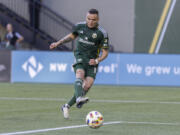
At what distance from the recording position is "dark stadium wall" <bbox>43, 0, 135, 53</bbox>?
1141 inches

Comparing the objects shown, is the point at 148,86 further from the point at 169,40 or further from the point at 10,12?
the point at 10,12

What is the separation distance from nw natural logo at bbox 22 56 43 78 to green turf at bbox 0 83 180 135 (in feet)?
4.04

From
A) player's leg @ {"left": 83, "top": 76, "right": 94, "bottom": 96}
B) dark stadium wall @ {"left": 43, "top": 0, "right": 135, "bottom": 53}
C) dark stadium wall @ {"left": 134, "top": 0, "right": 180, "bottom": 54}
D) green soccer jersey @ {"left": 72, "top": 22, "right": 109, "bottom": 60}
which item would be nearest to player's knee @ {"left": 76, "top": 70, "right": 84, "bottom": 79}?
player's leg @ {"left": 83, "top": 76, "right": 94, "bottom": 96}

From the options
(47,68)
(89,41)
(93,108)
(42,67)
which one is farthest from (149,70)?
(89,41)

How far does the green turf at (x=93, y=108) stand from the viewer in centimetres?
998

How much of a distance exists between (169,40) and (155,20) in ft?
3.86

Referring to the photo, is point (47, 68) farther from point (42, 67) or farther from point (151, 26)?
point (151, 26)

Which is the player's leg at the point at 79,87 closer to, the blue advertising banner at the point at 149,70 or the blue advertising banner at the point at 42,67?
the blue advertising banner at the point at 149,70

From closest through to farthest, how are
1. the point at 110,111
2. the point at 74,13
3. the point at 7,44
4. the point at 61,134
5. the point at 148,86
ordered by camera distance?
1. the point at 61,134
2. the point at 110,111
3. the point at 148,86
4. the point at 7,44
5. the point at 74,13

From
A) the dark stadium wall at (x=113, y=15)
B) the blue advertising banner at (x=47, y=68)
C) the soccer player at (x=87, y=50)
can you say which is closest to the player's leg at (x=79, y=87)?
the soccer player at (x=87, y=50)

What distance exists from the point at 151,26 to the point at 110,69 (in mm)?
6449

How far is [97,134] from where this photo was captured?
9.30 m

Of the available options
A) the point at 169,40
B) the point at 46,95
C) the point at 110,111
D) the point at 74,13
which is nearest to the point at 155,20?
the point at 169,40

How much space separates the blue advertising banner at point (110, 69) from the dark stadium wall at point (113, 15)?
20.2ft
